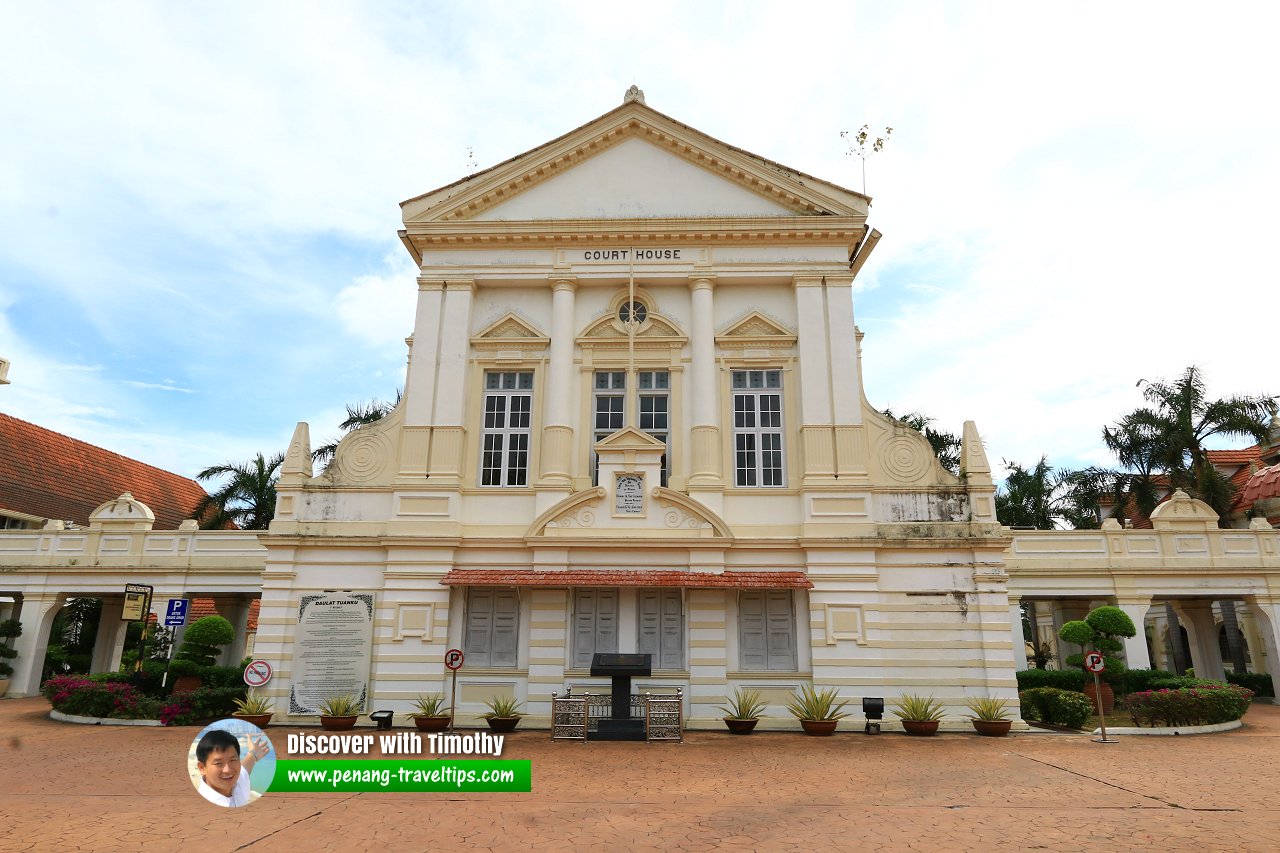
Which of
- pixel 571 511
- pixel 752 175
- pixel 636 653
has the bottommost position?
pixel 636 653

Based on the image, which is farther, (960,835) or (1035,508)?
(1035,508)

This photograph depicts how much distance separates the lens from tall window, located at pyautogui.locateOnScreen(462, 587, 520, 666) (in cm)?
1689

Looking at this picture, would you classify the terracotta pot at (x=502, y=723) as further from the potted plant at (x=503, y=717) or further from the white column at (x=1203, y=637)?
the white column at (x=1203, y=637)

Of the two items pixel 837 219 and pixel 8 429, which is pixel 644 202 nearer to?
pixel 837 219

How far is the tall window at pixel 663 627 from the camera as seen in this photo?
54.6ft

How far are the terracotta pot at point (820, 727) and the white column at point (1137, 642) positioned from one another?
12386 mm

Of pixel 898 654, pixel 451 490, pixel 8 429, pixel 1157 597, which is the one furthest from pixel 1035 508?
Result: pixel 8 429

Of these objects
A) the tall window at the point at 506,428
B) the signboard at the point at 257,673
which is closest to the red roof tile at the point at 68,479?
the signboard at the point at 257,673

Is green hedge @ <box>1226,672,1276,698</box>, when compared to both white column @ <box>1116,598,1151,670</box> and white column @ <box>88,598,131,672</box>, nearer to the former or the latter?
white column @ <box>1116,598,1151,670</box>

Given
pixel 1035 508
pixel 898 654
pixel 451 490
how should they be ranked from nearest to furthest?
pixel 898 654 < pixel 451 490 < pixel 1035 508

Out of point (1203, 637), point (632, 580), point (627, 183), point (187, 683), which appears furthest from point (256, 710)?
point (1203, 637)

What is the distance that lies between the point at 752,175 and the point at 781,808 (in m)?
14.3

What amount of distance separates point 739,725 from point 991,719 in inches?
187

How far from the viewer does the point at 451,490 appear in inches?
693
